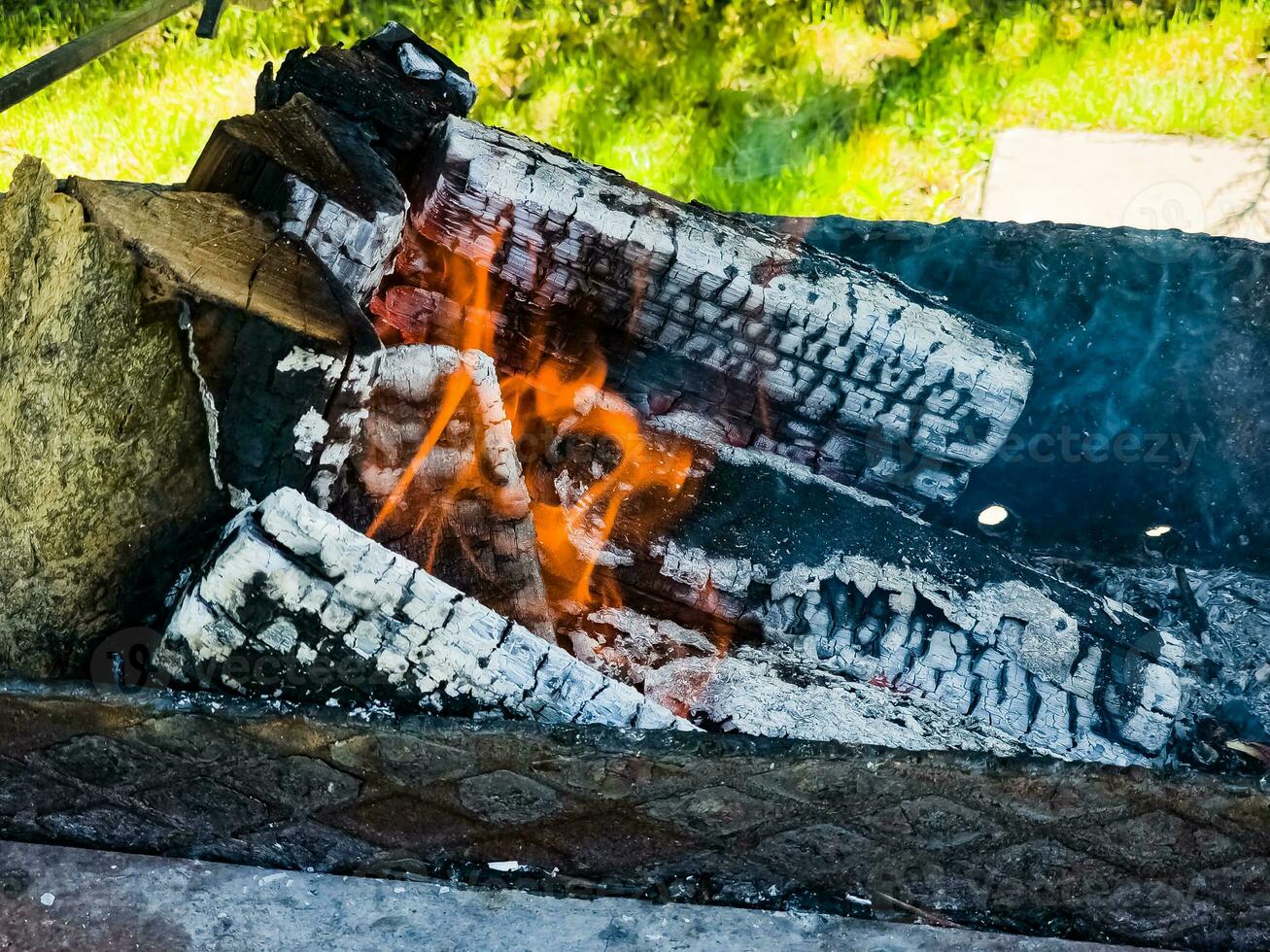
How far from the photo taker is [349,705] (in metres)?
1.58

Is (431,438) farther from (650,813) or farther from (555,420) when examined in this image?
(650,813)

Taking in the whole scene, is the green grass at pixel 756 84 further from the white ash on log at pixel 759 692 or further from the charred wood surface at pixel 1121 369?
the white ash on log at pixel 759 692

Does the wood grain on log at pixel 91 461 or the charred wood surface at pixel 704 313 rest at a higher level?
the charred wood surface at pixel 704 313

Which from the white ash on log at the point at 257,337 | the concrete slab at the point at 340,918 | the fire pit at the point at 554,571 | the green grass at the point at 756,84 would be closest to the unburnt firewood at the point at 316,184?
the fire pit at the point at 554,571

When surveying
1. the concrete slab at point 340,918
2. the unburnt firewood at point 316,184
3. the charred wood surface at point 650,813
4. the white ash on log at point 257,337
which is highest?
the unburnt firewood at point 316,184

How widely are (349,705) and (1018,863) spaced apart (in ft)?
2.98

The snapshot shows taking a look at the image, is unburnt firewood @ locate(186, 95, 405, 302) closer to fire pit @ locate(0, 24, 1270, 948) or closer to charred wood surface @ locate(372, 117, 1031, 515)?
fire pit @ locate(0, 24, 1270, 948)

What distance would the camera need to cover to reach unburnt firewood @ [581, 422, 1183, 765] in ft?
6.66

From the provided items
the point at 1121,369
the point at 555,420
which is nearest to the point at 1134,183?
the point at 1121,369

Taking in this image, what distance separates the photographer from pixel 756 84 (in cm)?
394

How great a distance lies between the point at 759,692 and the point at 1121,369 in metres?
1.18

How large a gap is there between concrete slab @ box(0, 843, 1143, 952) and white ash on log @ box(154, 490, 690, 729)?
0.27 meters

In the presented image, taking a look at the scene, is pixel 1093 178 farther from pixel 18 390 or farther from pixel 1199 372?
pixel 18 390

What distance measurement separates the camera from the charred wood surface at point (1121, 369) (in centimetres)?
240
